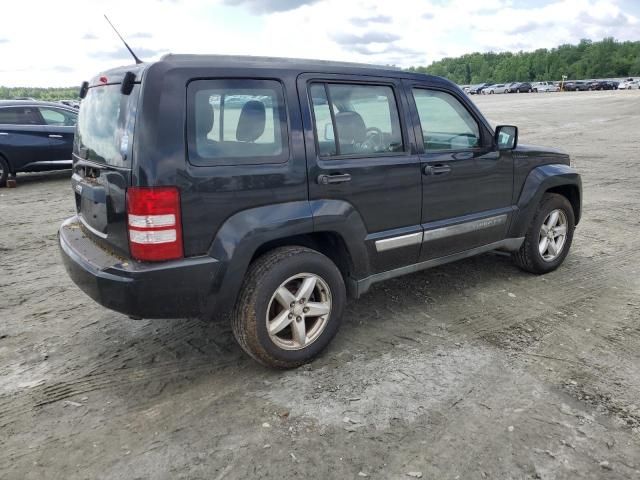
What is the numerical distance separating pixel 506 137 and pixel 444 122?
26.2 inches

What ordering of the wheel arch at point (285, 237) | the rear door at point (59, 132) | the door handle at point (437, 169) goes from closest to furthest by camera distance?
1. the wheel arch at point (285, 237)
2. the door handle at point (437, 169)
3. the rear door at point (59, 132)

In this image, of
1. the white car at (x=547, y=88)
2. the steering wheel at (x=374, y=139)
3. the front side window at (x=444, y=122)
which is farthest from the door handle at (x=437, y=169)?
the white car at (x=547, y=88)

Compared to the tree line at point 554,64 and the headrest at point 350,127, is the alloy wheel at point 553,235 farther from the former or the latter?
the tree line at point 554,64

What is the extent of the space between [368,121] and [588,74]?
127 m

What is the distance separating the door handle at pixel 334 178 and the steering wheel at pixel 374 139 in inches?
13.7

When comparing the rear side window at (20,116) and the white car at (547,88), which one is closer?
the rear side window at (20,116)

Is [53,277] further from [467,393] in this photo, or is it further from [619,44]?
[619,44]

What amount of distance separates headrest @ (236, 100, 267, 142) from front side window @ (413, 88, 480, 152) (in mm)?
1303

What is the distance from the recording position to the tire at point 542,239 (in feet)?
16.0

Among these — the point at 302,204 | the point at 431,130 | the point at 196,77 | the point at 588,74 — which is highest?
the point at 588,74

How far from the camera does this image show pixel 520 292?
4.68 m

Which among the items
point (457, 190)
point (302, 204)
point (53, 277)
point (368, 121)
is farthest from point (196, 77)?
point (53, 277)

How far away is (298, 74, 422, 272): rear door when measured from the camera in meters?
3.38

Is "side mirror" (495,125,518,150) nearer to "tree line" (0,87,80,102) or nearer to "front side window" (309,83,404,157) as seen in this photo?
"front side window" (309,83,404,157)
